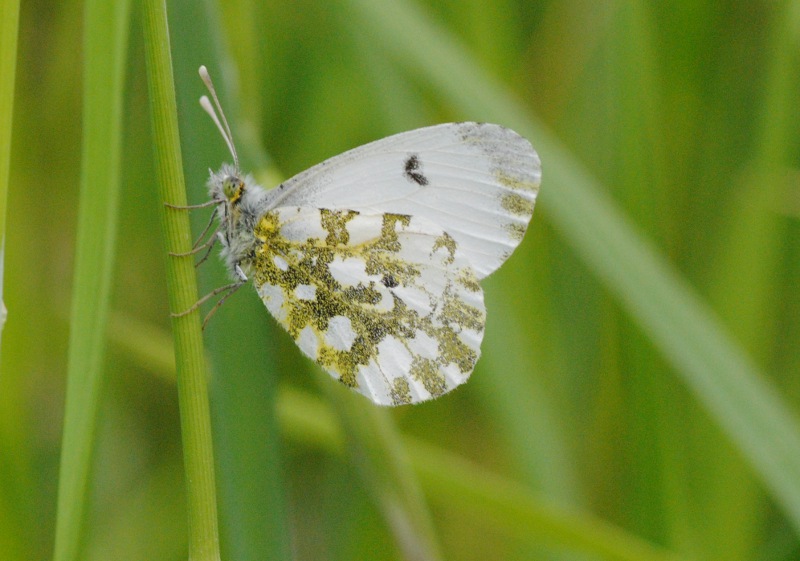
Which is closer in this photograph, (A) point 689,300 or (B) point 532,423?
(A) point 689,300

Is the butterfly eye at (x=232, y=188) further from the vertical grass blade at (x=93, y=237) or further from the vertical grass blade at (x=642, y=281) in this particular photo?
the vertical grass blade at (x=642, y=281)

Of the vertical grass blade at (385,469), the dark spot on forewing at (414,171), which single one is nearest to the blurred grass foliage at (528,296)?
the vertical grass blade at (385,469)

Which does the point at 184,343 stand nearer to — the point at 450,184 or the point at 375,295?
the point at 375,295

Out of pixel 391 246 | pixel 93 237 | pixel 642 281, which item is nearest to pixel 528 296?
pixel 642 281

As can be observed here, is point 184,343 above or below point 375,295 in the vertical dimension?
above

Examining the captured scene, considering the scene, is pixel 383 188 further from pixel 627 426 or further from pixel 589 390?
pixel 589 390

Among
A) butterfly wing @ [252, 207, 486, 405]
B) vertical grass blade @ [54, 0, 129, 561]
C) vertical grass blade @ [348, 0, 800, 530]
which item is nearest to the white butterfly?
butterfly wing @ [252, 207, 486, 405]

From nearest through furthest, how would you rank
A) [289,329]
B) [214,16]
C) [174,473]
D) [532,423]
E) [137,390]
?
[214,16] → [289,329] → [532,423] → [174,473] → [137,390]

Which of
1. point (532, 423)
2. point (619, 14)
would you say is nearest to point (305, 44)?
point (619, 14)
